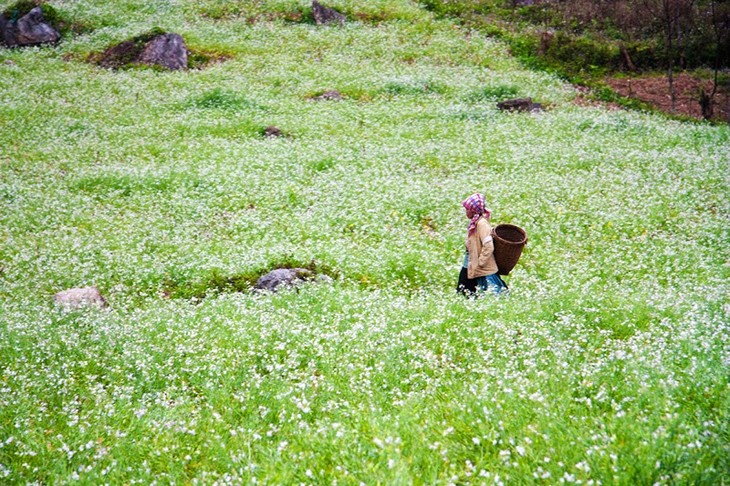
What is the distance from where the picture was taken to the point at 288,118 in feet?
80.9

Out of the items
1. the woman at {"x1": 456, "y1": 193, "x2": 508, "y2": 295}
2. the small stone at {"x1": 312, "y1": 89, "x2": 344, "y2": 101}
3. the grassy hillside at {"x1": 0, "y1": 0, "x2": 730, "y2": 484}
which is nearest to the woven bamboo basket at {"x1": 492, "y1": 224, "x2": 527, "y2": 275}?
the woman at {"x1": 456, "y1": 193, "x2": 508, "y2": 295}

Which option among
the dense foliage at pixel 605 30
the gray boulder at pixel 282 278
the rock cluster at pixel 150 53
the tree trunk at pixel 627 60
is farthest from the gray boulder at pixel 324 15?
the gray boulder at pixel 282 278

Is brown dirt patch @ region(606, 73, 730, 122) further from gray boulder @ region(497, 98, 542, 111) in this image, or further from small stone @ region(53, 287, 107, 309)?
small stone @ region(53, 287, 107, 309)

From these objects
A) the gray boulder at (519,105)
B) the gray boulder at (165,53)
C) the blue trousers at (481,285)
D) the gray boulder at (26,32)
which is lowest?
the gray boulder at (519,105)

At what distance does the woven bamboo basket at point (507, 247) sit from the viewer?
961 cm

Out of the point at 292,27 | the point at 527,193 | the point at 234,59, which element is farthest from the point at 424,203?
the point at 292,27

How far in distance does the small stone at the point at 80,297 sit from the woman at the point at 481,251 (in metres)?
7.16

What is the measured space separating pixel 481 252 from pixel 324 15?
3727 cm

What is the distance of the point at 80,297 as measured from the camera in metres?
10.4

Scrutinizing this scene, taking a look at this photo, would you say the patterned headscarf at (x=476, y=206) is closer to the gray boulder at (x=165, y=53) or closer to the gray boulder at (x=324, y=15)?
the gray boulder at (x=165, y=53)

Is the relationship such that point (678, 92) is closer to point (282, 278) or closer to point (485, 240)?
point (485, 240)

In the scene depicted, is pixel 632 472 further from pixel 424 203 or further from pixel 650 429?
pixel 424 203

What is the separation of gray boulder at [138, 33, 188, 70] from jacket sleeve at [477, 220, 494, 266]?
28.4 metres

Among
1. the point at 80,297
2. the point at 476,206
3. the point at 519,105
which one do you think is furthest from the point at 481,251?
the point at 519,105
